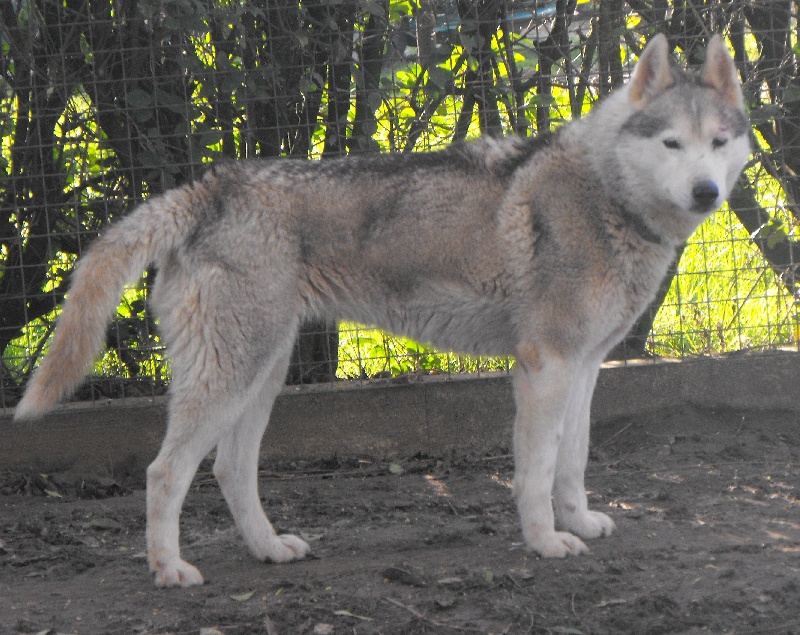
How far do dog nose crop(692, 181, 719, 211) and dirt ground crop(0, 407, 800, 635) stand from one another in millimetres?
1333

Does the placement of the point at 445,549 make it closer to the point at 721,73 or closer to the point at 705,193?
the point at 705,193

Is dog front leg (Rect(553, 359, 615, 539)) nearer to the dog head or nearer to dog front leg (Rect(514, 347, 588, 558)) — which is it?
dog front leg (Rect(514, 347, 588, 558))

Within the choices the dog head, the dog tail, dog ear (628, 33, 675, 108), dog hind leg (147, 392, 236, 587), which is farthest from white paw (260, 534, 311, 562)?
dog ear (628, 33, 675, 108)

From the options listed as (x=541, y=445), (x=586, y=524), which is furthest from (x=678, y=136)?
(x=586, y=524)

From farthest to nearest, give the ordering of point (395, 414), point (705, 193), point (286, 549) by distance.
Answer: point (395, 414), point (286, 549), point (705, 193)

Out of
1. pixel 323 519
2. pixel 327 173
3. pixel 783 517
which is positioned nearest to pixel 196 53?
pixel 327 173

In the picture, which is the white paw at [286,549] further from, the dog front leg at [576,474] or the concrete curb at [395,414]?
the concrete curb at [395,414]

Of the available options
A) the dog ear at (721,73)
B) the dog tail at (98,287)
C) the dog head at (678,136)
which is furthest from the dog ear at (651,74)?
the dog tail at (98,287)

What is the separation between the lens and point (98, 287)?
366 centimetres

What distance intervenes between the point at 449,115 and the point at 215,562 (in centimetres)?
301

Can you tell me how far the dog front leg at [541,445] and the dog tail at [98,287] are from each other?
1503mm

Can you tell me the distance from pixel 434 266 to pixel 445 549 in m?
1.16

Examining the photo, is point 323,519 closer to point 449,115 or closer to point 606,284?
point 606,284

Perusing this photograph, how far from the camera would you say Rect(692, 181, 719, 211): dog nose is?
12.1 feet
